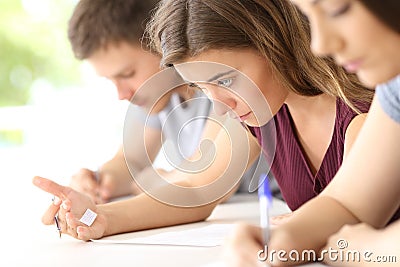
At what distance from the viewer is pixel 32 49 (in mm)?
3941

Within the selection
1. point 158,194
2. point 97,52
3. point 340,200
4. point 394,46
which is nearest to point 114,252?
point 158,194

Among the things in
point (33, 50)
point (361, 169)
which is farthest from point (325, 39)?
point (33, 50)

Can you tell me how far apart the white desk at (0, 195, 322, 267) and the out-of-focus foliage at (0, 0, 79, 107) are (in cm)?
261

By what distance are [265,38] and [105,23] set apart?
0.66 m

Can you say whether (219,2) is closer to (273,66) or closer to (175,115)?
(273,66)

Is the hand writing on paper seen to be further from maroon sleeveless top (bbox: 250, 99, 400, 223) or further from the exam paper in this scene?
maroon sleeveless top (bbox: 250, 99, 400, 223)

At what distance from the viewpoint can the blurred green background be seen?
3.84 m

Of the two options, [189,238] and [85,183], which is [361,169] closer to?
[189,238]

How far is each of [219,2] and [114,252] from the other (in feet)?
1.34

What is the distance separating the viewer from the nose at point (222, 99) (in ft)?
3.59

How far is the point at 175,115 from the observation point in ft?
5.95

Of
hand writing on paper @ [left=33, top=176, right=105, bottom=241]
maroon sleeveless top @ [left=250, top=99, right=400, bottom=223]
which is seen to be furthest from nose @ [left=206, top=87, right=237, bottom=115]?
hand writing on paper @ [left=33, top=176, right=105, bottom=241]

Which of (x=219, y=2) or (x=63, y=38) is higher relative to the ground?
(x=219, y=2)

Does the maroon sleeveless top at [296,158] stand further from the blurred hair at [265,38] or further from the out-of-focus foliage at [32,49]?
the out-of-focus foliage at [32,49]
